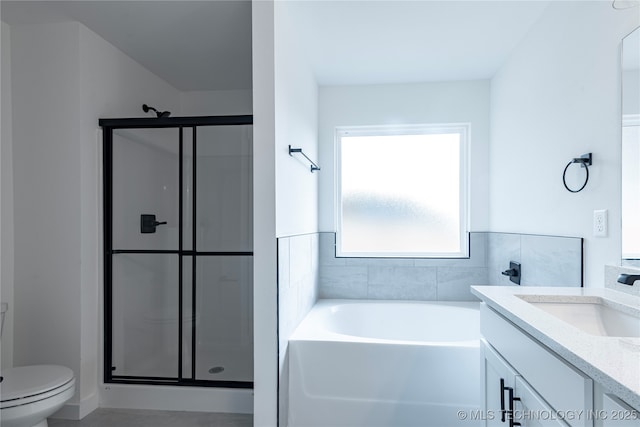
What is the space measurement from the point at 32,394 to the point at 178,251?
3.42ft

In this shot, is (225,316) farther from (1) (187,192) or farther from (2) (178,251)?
(1) (187,192)

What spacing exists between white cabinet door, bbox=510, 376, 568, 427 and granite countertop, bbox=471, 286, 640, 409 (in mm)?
162

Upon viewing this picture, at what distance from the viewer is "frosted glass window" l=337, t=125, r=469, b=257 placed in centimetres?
335

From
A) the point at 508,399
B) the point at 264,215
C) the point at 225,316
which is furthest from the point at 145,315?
the point at 508,399

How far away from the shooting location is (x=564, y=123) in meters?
1.98

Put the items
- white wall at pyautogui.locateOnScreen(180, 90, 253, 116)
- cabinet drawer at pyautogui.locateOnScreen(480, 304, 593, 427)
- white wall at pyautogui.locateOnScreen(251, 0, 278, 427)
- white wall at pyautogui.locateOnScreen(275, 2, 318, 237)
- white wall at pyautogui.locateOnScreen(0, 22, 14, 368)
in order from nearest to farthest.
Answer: cabinet drawer at pyautogui.locateOnScreen(480, 304, 593, 427)
white wall at pyautogui.locateOnScreen(251, 0, 278, 427)
white wall at pyautogui.locateOnScreen(275, 2, 318, 237)
white wall at pyautogui.locateOnScreen(0, 22, 14, 368)
white wall at pyautogui.locateOnScreen(180, 90, 253, 116)

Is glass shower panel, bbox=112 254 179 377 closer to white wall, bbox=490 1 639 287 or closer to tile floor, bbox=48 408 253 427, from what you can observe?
tile floor, bbox=48 408 253 427

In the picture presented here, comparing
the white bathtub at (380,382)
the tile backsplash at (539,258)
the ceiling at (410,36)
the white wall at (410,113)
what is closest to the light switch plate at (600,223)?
the tile backsplash at (539,258)

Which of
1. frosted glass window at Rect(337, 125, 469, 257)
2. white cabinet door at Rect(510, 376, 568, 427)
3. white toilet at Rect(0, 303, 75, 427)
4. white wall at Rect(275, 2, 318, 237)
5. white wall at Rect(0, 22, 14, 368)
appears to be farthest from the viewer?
frosted glass window at Rect(337, 125, 469, 257)

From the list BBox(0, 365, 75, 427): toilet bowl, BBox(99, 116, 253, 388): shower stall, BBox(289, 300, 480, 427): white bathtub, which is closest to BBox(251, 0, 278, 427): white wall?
BBox(289, 300, 480, 427): white bathtub

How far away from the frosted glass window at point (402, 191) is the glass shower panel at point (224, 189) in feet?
3.37

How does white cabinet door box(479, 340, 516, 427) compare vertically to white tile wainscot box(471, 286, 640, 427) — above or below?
below

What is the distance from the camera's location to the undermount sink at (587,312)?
1324mm

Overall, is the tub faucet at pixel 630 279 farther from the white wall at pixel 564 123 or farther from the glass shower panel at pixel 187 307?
the glass shower panel at pixel 187 307
